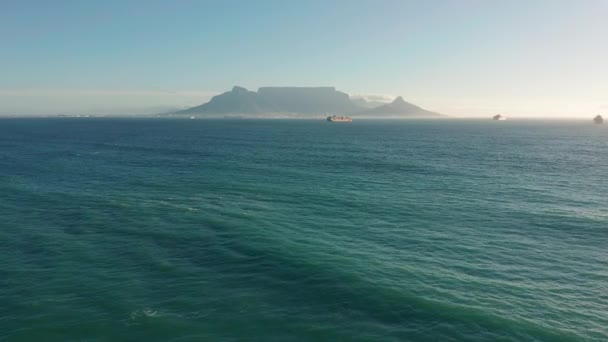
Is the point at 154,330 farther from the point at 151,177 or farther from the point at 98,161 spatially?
the point at 98,161

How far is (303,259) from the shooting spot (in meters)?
45.0

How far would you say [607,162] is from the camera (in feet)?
414

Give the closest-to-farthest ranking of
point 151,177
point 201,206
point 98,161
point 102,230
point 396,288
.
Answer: point 396,288
point 102,230
point 201,206
point 151,177
point 98,161

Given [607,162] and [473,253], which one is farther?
[607,162]

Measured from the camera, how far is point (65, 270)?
137 ft

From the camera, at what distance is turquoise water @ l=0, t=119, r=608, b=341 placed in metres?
32.2

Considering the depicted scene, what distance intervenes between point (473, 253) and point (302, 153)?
10434cm

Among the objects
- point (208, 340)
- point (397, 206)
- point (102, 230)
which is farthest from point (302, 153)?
point (208, 340)

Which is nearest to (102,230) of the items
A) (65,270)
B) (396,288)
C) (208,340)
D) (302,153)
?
(65,270)

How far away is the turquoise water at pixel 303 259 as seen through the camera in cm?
3222

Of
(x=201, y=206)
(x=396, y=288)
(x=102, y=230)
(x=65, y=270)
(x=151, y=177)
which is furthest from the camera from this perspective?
(x=151, y=177)

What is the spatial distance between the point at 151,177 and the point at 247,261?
60.7m

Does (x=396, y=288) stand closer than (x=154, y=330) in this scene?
No

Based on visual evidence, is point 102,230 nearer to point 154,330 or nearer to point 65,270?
point 65,270
